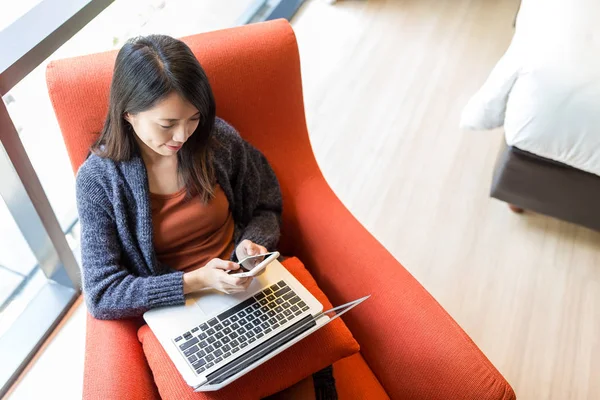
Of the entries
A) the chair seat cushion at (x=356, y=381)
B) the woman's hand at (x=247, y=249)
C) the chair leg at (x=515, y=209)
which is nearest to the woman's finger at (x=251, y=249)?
the woman's hand at (x=247, y=249)

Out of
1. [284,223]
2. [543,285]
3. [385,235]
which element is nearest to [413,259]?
[385,235]

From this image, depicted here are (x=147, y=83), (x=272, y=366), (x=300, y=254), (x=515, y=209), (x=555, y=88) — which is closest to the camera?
(x=147, y=83)

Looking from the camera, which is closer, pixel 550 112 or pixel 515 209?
pixel 550 112

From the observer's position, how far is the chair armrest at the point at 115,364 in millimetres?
984

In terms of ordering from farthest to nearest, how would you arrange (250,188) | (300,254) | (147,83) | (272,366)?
(300,254), (250,188), (272,366), (147,83)

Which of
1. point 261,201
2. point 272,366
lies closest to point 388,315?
point 272,366

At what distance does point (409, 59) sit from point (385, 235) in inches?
46.5

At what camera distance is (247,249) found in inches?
44.9

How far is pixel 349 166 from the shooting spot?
226 cm

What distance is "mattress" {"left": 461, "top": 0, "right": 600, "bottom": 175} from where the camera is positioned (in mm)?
1626

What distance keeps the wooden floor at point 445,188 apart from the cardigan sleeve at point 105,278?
2.29 ft

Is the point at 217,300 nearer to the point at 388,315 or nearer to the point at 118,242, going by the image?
the point at 118,242

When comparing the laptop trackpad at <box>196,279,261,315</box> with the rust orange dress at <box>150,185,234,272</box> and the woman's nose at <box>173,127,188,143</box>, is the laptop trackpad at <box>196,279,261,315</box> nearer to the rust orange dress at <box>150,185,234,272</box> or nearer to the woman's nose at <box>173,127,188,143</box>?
the rust orange dress at <box>150,185,234,272</box>

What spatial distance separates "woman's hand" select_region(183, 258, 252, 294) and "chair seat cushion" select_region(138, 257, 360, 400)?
0.13 meters
